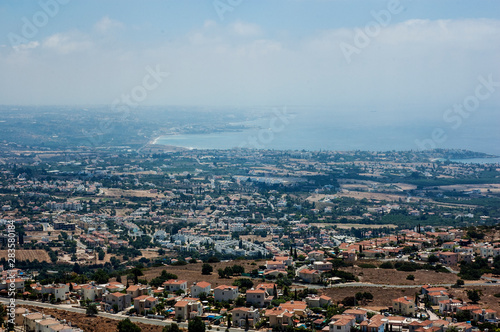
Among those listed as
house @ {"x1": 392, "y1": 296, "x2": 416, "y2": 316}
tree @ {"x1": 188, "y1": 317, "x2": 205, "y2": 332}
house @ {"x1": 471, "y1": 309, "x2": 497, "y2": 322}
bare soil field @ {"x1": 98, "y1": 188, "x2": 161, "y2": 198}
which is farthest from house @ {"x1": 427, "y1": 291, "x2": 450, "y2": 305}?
bare soil field @ {"x1": 98, "y1": 188, "x2": 161, "y2": 198}

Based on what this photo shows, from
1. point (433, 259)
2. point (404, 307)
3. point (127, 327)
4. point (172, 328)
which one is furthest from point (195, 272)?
point (433, 259)

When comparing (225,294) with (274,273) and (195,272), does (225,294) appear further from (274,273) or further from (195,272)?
(195,272)

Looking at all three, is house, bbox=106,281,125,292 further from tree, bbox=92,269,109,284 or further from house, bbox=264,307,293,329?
house, bbox=264,307,293,329

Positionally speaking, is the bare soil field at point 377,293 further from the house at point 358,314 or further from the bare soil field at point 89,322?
the bare soil field at point 89,322

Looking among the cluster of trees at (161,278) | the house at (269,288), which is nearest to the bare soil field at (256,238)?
the cluster of trees at (161,278)

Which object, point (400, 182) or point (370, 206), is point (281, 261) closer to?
point (370, 206)

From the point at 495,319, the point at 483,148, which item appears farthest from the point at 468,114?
the point at 495,319
